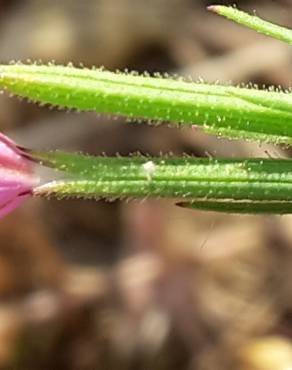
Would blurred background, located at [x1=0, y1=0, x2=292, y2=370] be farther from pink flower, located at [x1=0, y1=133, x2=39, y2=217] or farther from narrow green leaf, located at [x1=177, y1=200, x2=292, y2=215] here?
pink flower, located at [x1=0, y1=133, x2=39, y2=217]

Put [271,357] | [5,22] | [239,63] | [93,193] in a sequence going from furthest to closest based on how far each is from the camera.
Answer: [5,22], [239,63], [271,357], [93,193]

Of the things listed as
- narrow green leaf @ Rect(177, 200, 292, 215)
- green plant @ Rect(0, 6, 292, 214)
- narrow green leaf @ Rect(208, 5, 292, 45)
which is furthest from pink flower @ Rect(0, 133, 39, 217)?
narrow green leaf @ Rect(208, 5, 292, 45)

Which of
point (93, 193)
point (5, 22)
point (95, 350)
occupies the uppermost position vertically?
point (93, 193)

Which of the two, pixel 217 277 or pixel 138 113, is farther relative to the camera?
pixel 217 277

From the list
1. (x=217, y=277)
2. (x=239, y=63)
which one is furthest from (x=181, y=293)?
(x=239, y=63)

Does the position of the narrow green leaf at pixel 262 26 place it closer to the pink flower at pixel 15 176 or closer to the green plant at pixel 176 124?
the green plant at pixel 176 124

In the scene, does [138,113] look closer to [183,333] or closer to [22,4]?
[183,333]
